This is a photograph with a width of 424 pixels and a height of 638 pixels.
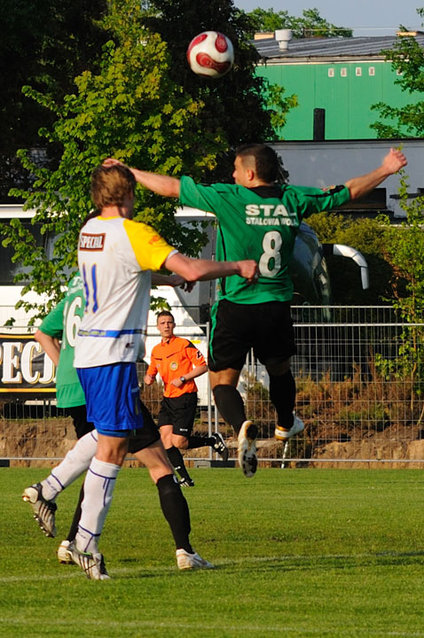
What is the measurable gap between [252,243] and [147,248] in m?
1.22

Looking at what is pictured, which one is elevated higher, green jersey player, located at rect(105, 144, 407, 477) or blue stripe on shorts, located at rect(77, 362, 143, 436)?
green jersey player, located at rect(105, 144, 407, 477)

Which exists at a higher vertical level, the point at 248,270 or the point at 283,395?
the point at 248,270

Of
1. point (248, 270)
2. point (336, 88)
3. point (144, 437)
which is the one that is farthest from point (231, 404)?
point (336, 88)

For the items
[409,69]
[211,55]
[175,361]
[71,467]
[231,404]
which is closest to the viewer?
[71,467]

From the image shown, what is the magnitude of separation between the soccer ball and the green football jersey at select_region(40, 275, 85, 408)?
602 centimetres

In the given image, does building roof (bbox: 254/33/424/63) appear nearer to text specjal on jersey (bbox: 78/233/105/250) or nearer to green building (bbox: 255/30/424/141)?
green building (bbox: 255/30/424/141)

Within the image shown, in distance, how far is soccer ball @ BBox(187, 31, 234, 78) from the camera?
14445 mm

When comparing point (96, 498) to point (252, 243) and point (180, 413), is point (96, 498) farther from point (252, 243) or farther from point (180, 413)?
point (180, 413)

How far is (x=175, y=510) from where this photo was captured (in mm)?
8344

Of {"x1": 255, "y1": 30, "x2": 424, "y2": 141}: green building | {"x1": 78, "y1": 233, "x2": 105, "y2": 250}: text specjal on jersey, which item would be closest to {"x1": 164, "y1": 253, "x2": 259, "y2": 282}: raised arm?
{"x1": 78, "y1": 233, "x2": 105, "y2": 250}: text specjal on jersey

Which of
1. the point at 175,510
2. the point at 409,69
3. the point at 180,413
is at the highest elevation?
the point at 409,69

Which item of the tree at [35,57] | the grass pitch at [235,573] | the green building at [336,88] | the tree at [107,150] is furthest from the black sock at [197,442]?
the green building at [336,88]

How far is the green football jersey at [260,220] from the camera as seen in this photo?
28.4ft

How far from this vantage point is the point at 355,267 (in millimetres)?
33781
